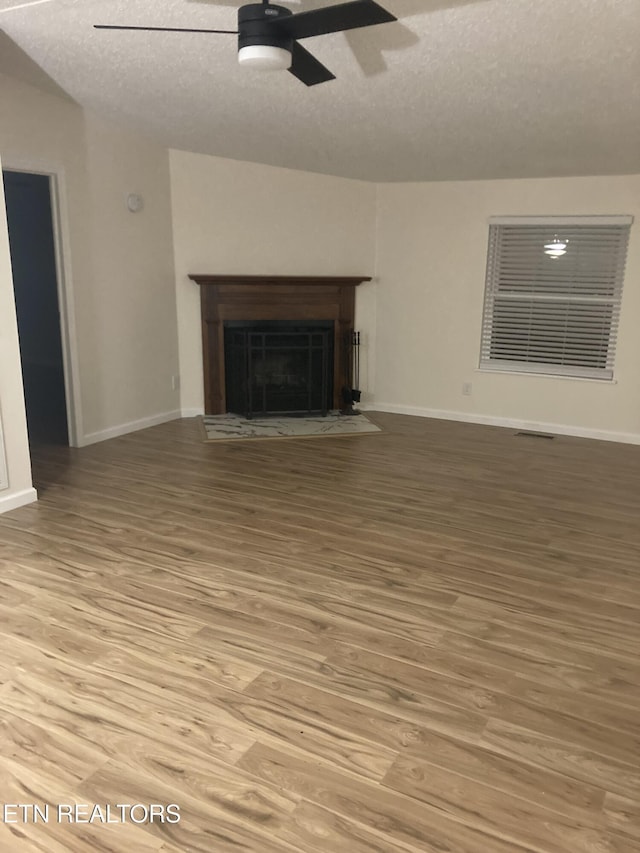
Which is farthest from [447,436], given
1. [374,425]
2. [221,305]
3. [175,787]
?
[175,787]

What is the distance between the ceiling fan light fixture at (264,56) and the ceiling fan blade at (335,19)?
0.08 meters

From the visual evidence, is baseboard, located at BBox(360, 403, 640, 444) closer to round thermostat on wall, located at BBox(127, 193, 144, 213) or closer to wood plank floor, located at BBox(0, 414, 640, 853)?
wood plank floor, located at BBox(0, 414, 640, 853)

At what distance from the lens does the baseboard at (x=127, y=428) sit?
17.4ft

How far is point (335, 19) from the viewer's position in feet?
7.98

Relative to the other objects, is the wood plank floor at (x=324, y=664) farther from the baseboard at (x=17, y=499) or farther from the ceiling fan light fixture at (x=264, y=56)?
the ceiling fan light fixture at (x=264, y=56)

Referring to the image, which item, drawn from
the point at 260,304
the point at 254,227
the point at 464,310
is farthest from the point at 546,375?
the point at 254,227

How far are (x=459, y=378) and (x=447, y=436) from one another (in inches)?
30.8

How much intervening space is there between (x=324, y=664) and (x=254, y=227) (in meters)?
4.58

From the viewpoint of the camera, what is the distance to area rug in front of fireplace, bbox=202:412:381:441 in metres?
5.63

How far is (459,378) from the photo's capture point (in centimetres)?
628

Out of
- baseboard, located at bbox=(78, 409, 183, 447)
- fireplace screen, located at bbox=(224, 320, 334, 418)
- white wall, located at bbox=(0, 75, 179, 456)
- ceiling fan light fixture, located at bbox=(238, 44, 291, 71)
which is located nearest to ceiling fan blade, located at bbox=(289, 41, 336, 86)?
ceiling fan light fixture, located at bbox=(238, 44, 291, 71)

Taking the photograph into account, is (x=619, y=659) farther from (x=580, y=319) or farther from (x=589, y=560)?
(x=580, y=319)

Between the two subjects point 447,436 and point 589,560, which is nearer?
point 589,560

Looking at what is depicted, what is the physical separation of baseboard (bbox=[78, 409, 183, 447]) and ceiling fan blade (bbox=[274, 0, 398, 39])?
358 cm
